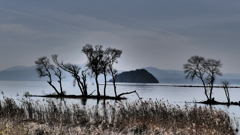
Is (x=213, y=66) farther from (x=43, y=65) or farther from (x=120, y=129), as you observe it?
(x=120, y=129)

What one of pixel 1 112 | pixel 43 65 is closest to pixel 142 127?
pixel 1 112

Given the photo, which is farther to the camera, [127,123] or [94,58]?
[94,58]

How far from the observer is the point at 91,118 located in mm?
21500

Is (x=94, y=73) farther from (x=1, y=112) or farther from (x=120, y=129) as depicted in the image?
(x=120, y=129)

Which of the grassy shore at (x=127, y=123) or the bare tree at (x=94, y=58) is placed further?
the bare tree at (x=94, y=58)

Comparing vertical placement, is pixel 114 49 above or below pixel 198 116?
above

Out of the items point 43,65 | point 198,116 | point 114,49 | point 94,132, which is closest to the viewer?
point 94,132

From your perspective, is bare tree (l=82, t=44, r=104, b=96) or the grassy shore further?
bare tree (l=82, t=44, r=104, b=96)

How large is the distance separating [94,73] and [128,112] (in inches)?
1809

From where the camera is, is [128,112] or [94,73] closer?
[128,112]

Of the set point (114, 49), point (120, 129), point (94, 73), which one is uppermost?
point (114, 49)

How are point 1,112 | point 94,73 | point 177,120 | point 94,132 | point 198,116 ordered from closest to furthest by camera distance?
point 94,132, point 177,120, point 198,116, point 1,112, point 94,73

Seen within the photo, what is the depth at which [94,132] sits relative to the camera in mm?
16625

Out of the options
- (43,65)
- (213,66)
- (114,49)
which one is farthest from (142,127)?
(43,65)
